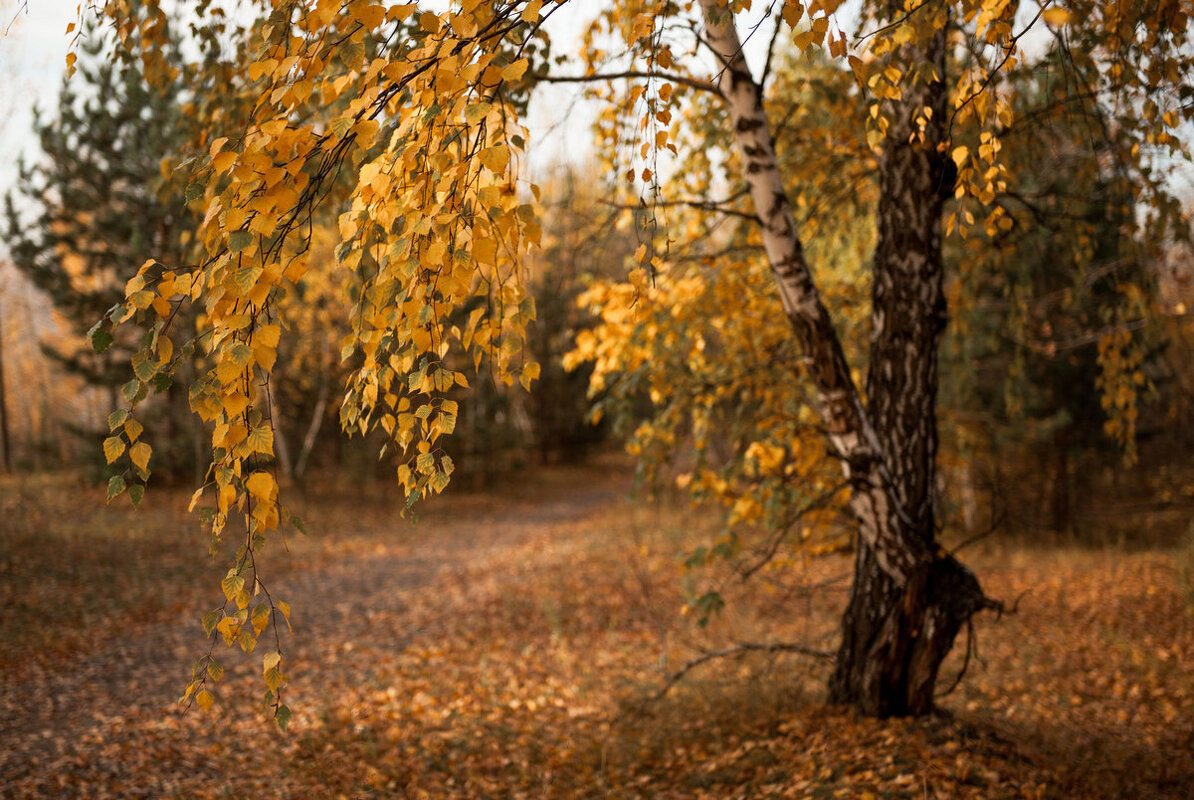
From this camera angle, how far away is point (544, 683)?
586cm

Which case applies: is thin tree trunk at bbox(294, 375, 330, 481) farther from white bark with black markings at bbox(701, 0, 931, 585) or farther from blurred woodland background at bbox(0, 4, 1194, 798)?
white bark with black markings at bbox(701, 0, 931, 585)

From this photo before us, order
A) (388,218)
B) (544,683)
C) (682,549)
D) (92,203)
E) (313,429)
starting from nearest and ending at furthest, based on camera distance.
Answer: (388,218), (544,683), (682,549), (92,203), (313,429)

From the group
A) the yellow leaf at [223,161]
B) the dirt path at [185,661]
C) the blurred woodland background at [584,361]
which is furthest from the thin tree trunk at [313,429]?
the yellow leaf at [223,161]

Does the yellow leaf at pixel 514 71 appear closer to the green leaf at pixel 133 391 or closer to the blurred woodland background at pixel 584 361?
the green leaf at pixel 133 391

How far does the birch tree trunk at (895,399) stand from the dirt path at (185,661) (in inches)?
156

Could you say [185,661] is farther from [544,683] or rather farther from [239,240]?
[239,240]

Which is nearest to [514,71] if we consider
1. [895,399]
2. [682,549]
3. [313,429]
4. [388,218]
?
[388,218]

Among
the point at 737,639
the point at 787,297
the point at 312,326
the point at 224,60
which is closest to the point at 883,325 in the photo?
the point at 787,297

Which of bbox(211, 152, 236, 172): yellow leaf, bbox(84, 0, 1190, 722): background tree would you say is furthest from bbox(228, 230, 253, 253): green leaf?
bbox(211, 152, 236, 172): yellow leaf

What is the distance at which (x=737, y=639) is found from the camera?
265 inches

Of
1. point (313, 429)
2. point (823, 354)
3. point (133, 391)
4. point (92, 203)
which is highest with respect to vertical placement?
point (92, 203)

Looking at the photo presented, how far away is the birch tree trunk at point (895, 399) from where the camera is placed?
3328 mm

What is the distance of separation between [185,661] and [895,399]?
6.30m

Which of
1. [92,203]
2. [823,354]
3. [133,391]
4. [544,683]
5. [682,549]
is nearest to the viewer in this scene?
[133,391]
